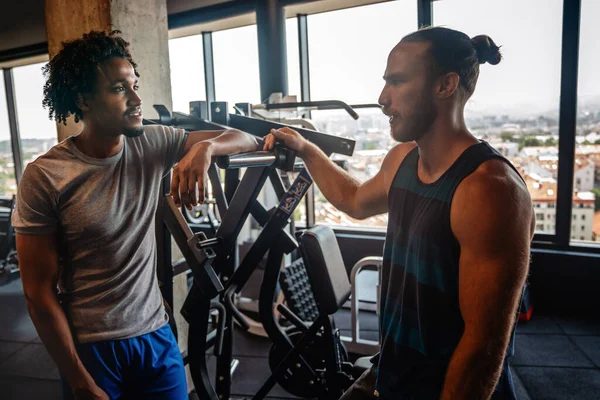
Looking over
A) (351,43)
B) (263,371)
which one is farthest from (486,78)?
(263,371)

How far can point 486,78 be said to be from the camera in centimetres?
363

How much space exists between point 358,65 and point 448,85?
303cm

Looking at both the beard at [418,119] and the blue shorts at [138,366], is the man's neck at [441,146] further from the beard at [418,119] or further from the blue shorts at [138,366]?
the blue shorts at [138,366]

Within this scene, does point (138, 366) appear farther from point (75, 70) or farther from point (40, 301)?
point (75, 70)

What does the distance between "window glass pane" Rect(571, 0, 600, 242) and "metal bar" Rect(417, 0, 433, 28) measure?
44.3 inches

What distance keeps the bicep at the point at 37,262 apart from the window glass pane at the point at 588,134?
146 inches

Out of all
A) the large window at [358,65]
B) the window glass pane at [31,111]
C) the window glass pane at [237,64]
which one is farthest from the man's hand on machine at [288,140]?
the window glass pane at [31,111]

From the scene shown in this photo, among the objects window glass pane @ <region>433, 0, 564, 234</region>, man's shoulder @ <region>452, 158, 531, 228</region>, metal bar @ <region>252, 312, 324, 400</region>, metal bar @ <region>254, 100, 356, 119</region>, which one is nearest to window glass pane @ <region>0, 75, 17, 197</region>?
metal bar @ <region>254, 100, 356, 119</region>

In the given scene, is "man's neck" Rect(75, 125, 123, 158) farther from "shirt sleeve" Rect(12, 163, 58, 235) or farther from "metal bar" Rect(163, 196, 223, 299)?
"metal bar" Rect(163, 196, 223, 299)

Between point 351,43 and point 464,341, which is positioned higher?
point 351,43

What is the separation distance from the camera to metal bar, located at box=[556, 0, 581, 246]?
10.6ft

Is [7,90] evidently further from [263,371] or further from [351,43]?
[263,371]

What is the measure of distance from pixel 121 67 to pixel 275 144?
591 millimetres

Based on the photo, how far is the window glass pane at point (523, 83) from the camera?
11.1 ft
